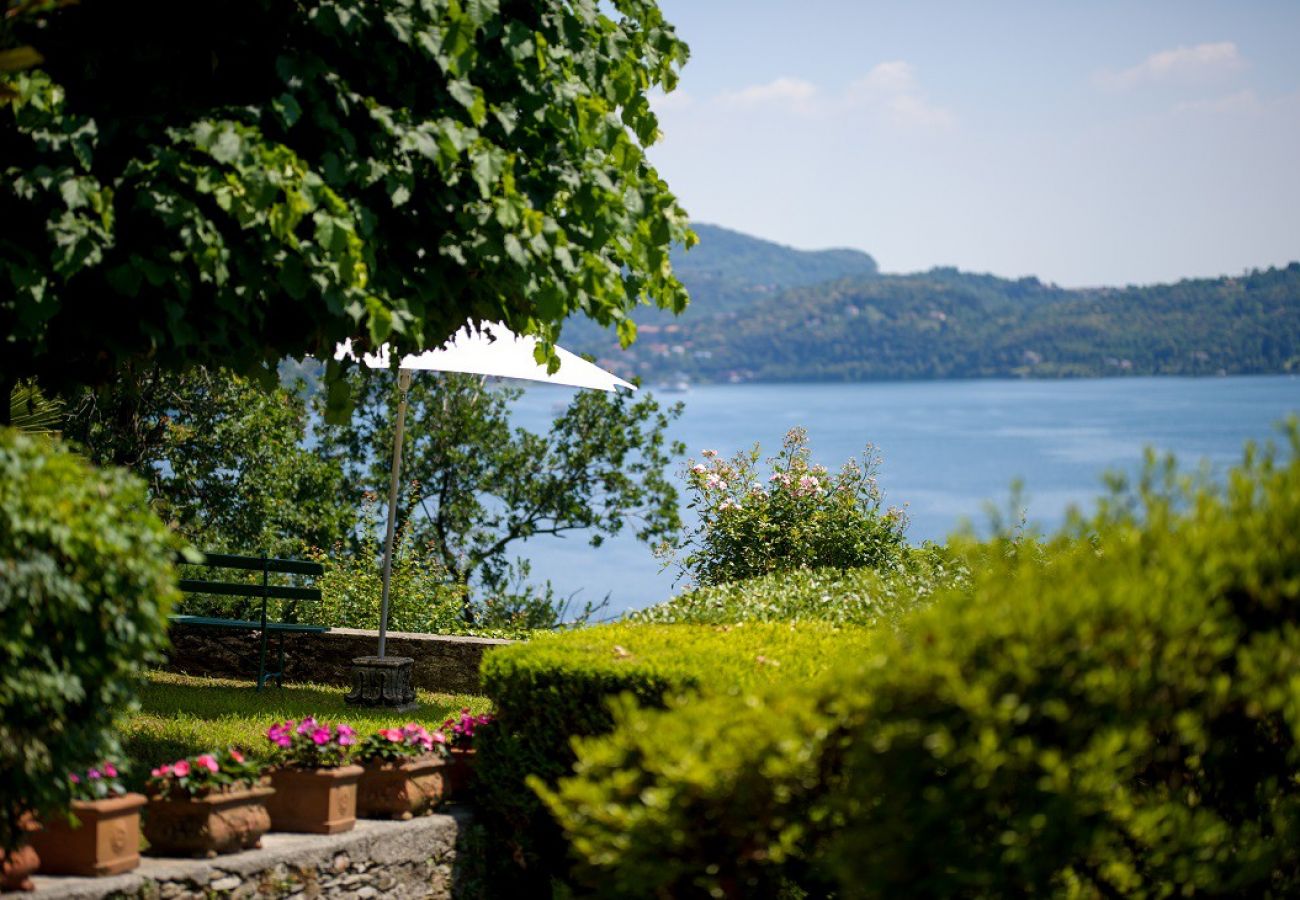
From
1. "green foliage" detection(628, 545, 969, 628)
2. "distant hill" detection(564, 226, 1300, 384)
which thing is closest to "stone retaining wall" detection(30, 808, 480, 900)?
"green foliage" detection(628, 545, 969, 628)

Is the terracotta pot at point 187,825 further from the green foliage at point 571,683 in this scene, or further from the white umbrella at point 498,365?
the white umbrella at point 498,365

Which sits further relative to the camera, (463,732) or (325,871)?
(463,732)

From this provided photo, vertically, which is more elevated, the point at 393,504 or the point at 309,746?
the point at 393,504

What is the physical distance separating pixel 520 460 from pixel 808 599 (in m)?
11.7

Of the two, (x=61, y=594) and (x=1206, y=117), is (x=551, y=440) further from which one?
(x=1206, y=117)

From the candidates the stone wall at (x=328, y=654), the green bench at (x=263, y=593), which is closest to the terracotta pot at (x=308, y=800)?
the green bench at (x=263, y=593)

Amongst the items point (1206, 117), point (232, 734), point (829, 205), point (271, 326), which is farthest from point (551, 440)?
point (829, 205)

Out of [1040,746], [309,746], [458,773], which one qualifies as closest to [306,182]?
[309,746]

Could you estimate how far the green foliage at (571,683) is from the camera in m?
5.90

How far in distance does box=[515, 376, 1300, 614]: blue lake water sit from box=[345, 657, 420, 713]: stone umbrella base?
4.68m

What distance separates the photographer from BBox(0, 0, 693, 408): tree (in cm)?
574

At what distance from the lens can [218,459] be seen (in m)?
16.2

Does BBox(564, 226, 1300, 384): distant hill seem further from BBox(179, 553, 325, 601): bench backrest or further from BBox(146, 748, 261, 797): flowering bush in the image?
BBox(146, 748, 261, 797): flowering bush

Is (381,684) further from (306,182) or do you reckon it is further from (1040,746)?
(1040,746)
